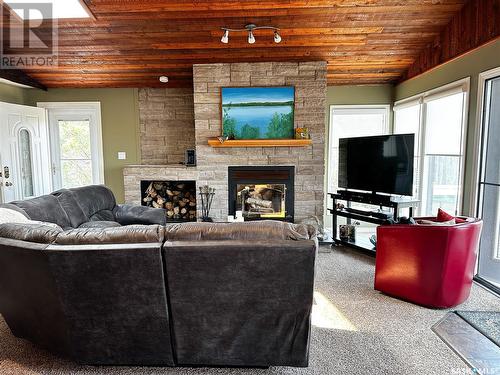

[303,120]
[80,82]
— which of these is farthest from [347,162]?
[80,82]

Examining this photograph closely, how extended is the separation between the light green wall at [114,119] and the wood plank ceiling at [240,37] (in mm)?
319

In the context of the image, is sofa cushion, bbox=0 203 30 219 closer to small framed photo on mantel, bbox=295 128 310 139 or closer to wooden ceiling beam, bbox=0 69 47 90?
wooden ceiling beam, bbox=0 69 47 90

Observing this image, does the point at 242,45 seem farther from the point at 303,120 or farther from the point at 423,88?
the point at 423,88

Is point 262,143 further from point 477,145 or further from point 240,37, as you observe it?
point 477,145

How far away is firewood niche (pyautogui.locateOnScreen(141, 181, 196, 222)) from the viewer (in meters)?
5.32

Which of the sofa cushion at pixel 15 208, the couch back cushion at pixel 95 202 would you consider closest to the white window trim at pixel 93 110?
the couch back cushion at pixel 95 202

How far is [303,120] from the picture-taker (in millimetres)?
4730

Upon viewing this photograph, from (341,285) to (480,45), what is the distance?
2.73 metres

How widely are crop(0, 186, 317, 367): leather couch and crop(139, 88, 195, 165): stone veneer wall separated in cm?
366

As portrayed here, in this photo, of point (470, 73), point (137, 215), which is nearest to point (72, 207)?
point (137, 215)

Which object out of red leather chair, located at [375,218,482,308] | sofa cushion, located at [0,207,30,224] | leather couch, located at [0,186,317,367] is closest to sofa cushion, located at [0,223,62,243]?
leather couch, located at [0,186,317,367]

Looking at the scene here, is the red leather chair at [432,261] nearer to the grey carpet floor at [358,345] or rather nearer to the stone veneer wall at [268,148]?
the grey carpet floor at [358,345]

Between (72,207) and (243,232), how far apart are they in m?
2.68

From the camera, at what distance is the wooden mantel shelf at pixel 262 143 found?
4.63 metres
